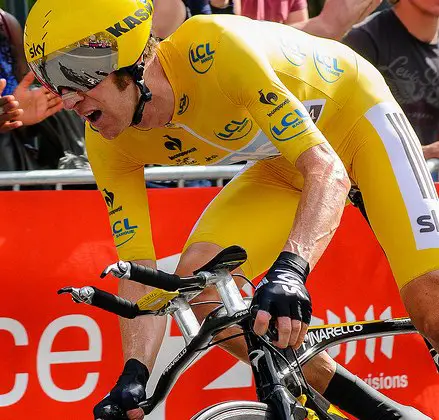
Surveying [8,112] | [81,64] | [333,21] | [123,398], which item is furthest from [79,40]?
[333,21]

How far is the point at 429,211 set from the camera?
4.12m

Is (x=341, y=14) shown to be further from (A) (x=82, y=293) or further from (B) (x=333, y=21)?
(A) (x=82, y=293)

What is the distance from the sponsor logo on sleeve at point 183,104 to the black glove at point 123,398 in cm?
106

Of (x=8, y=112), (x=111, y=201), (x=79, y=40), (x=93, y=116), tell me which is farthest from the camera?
(x=8, y=112)

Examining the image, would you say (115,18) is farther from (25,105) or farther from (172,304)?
(25,105)

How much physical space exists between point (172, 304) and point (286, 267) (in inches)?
19.8

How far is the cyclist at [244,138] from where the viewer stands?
365cm

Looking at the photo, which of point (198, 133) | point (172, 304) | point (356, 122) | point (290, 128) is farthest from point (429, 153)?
point (172, 304)

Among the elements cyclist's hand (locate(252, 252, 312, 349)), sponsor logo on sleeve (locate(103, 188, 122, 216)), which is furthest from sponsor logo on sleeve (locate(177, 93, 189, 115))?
cyclist's hand (locate(252, 252, 312, 349))

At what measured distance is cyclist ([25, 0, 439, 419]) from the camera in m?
3.65

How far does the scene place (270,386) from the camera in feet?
10.8

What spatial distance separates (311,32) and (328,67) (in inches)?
70.6

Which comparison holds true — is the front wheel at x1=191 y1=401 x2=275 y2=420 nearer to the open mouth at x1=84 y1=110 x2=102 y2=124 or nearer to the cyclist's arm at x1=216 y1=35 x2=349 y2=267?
the cyclist's arm at x1=216 y1=35 x2=349 y2=267

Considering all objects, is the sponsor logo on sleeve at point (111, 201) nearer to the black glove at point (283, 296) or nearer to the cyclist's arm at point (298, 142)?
the cyclist's arm at point (298, 142)
